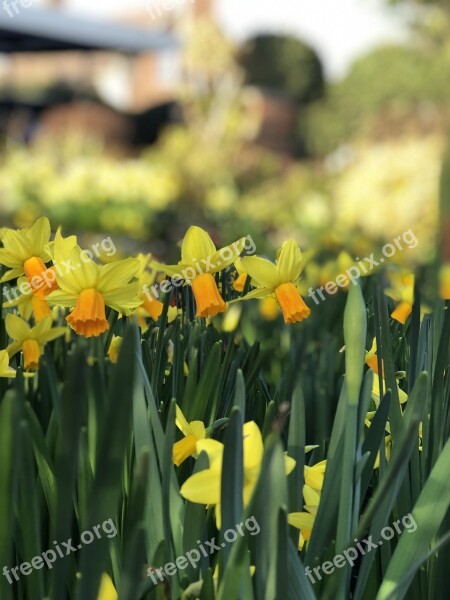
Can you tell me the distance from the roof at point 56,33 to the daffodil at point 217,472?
14.6 m

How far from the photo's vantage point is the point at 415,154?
10125 mm

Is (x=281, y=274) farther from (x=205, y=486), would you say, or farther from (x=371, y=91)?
(x=371, y=91)

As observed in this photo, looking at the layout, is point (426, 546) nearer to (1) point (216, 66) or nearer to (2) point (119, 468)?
(2) point (119, 468)

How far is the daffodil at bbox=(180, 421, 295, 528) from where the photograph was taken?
651 millimetres

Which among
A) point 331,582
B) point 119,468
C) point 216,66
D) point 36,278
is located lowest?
point 331,582

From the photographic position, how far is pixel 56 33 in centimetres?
1488

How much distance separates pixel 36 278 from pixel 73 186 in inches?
311

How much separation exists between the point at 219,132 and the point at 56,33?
340 cm

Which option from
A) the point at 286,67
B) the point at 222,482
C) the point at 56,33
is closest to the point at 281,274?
the point at 222,482

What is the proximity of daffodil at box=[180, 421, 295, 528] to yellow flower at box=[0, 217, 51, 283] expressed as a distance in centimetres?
44

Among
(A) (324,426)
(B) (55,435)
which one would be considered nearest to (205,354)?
(A) (324,426)

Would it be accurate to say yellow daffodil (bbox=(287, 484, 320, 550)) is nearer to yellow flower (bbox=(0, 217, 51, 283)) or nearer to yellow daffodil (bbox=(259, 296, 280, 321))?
yellow flower (bbox=(0, 217, 51, 283))

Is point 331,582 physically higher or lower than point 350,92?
lower

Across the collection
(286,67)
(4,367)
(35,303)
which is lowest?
(4,367)
